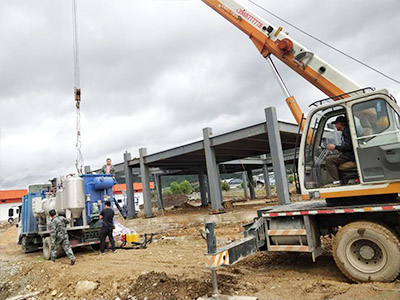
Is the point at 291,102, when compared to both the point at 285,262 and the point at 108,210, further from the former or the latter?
the point at 108,210

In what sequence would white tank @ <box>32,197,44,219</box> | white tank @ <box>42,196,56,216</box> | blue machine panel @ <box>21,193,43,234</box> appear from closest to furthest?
white tank @ <box>42,196,56,216</box> → white tank @ <box>32,197,44,219</box> → blue machine panel @ <box>21,193,43,234</box>

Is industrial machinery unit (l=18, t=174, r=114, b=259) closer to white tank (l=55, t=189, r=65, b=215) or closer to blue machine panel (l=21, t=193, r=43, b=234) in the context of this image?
white tank (l=55, t=189, r=65, b=215)

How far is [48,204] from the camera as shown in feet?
35.8

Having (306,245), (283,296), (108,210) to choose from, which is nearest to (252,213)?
(108,210)

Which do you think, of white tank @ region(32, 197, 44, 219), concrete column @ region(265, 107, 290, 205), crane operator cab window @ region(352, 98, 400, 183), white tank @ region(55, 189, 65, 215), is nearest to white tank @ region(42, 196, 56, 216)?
white tank @ region(32, 197, 44, 219)

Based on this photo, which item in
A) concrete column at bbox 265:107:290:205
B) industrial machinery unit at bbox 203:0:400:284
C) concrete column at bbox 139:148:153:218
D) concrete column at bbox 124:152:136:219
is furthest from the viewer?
concrete column at bbox 124:152:136:219

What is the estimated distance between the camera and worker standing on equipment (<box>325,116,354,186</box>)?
557cm

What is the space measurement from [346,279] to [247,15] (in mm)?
6793

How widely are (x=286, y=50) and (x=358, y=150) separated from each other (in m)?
3.42

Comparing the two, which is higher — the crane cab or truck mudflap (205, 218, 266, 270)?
the crane cab

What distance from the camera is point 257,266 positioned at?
6.95 metres

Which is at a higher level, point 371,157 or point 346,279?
point 371,157

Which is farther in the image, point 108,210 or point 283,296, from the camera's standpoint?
point 108,210

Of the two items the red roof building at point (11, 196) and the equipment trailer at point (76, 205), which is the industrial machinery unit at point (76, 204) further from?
the red roof building at point (11, 196)
